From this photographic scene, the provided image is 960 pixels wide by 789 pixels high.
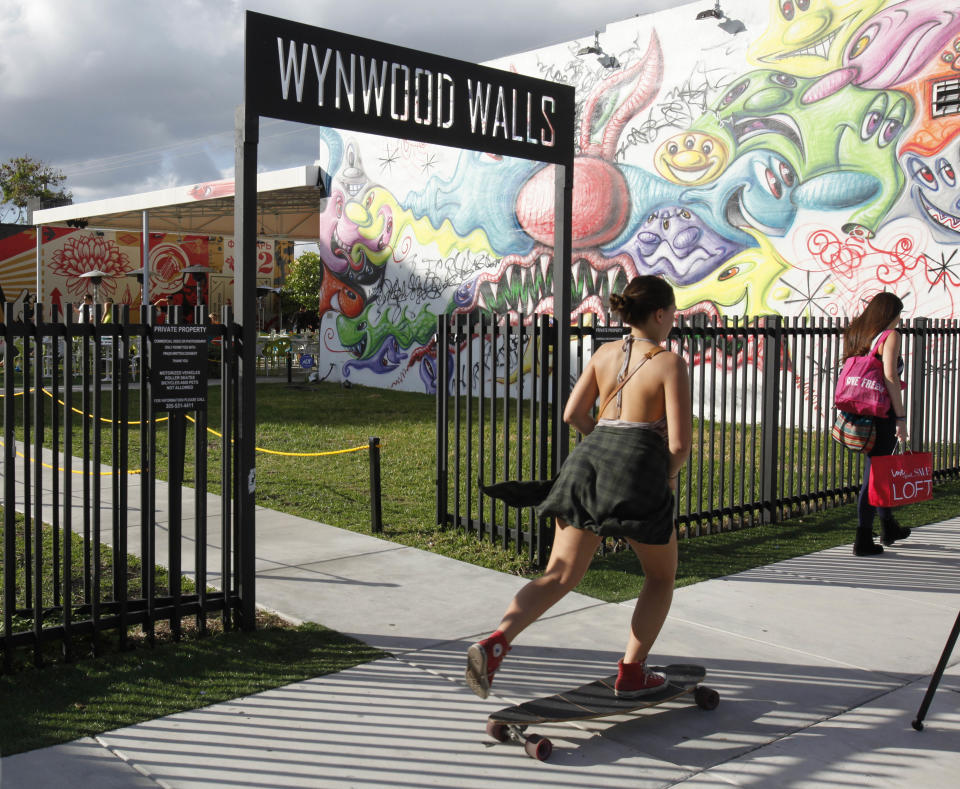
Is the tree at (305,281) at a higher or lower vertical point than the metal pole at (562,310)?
higher

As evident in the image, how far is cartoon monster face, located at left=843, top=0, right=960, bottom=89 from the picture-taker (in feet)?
41.1

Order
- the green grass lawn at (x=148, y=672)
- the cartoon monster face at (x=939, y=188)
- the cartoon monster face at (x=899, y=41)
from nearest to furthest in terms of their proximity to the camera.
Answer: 1. the green grass lawn at (x=148, y=672)
2. the cartoon monster face at (x=939, y=188)
3. the cartoon monster face at (x=899, y=41)

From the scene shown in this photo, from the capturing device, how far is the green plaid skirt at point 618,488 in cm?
386

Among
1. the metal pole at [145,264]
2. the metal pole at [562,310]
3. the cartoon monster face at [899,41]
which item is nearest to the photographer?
the metal pole at [562,310]

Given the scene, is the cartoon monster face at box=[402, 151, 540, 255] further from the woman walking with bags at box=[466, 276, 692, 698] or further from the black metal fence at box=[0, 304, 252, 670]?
the woman walking with bags at box=[466, 276, 692, 698]

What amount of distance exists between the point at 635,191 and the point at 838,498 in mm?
7974

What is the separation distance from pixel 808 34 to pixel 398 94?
1023 cm

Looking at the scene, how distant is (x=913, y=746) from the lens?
3990mm

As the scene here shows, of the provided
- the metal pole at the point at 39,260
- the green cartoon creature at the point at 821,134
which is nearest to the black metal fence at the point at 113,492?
the green cartoon creature at the point at 821,134

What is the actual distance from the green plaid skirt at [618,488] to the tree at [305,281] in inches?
1150

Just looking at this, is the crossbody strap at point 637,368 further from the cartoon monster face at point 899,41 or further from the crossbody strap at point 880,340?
the cartoon monster face at point 899,41

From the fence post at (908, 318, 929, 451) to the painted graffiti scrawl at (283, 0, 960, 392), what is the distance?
3017 millimetres

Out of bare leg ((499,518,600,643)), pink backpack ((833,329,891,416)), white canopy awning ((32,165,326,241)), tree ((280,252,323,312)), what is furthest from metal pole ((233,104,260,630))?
tree ((280,252,323,312))

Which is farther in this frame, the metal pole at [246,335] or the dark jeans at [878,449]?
the dark jeans at [878,449]
